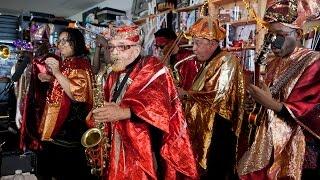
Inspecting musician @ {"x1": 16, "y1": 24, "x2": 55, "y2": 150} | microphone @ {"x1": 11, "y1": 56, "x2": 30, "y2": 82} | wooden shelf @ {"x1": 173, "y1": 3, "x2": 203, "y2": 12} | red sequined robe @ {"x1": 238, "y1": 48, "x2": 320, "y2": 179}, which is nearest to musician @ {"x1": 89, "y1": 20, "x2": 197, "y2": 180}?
red sequined robe @ {"x1": 238, "y1": 48, "x2": 320, "y2": 179}

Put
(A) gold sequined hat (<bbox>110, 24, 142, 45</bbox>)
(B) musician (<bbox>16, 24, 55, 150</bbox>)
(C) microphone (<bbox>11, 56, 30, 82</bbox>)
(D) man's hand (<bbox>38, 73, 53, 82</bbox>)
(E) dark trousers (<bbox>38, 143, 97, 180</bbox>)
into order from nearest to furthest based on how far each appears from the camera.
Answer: (A) gold sequined hat (<bbox>110, 24, 142, 45</bbox>), (E) dark trousers (<bbox>38, 143, 97, 180</bbox>), (D) man's hand (<bbox>38, 73, 53, 82</bbox>), (B) musician (<bbox>16, 24, 55, 150</bbox>), (C) microphone (<bbox>11, 56, 30, 82</bbox>)

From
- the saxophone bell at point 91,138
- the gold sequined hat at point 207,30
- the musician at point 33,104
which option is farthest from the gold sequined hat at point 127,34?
the musician at point 33,104

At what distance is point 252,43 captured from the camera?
12.5 ft

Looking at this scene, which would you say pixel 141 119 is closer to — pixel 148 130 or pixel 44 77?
pixel 148 130

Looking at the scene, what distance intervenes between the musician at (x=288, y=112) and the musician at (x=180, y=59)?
1253 mm

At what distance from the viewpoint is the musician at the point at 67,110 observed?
110 inches

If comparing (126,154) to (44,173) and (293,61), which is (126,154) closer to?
(293,61)

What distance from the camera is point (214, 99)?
2754mm

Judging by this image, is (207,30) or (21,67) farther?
(21,67)

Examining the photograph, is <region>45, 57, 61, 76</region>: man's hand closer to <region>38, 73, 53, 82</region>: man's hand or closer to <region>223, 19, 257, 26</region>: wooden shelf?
<region>38, 73, 53, 82</region>: man's hand

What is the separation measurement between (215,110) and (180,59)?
35.6 inches

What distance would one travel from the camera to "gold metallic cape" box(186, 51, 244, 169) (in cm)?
276

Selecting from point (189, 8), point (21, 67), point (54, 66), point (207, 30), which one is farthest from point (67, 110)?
point (189, 8)

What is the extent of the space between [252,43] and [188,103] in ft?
4.54
